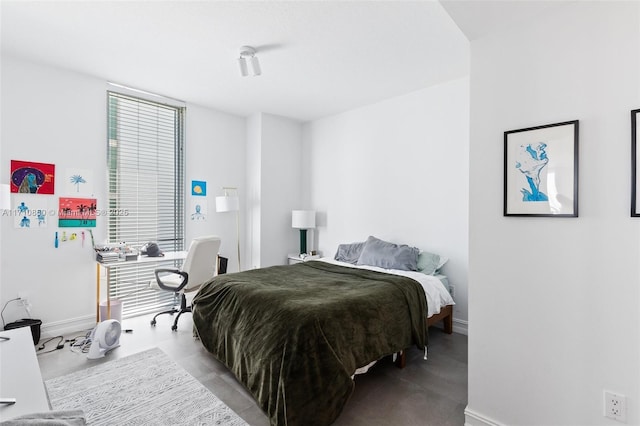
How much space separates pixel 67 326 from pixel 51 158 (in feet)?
5.86

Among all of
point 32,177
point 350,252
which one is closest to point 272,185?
point 350,252

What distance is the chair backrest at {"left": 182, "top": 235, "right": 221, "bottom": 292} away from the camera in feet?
11.4

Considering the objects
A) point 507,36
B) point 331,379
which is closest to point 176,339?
point 331,379

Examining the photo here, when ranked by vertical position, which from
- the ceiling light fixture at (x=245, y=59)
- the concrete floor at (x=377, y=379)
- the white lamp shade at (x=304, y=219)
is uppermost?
the ceiling light fixture at (x=245, y=59)

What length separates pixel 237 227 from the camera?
16.2ft

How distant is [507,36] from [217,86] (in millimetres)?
3037

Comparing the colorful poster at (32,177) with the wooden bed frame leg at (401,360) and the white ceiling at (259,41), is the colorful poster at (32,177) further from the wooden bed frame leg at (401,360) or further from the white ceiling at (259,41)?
the wooden bed frame leg at (401,360)

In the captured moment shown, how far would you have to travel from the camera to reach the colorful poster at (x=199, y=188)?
444cm

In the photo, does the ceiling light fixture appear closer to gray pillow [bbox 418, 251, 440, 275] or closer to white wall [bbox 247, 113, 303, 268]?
white wall [bbox 247, 113, 303, 268]

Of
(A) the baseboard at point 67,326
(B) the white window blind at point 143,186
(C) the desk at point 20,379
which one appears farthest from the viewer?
(B) the white window blind at point 143,186

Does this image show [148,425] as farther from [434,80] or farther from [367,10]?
[434,80]

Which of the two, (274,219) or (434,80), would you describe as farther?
(274,219)

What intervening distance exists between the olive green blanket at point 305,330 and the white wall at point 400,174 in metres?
1.07

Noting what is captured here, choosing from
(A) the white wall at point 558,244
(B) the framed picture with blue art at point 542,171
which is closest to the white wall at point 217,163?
(A) the white wall at point 558,244
